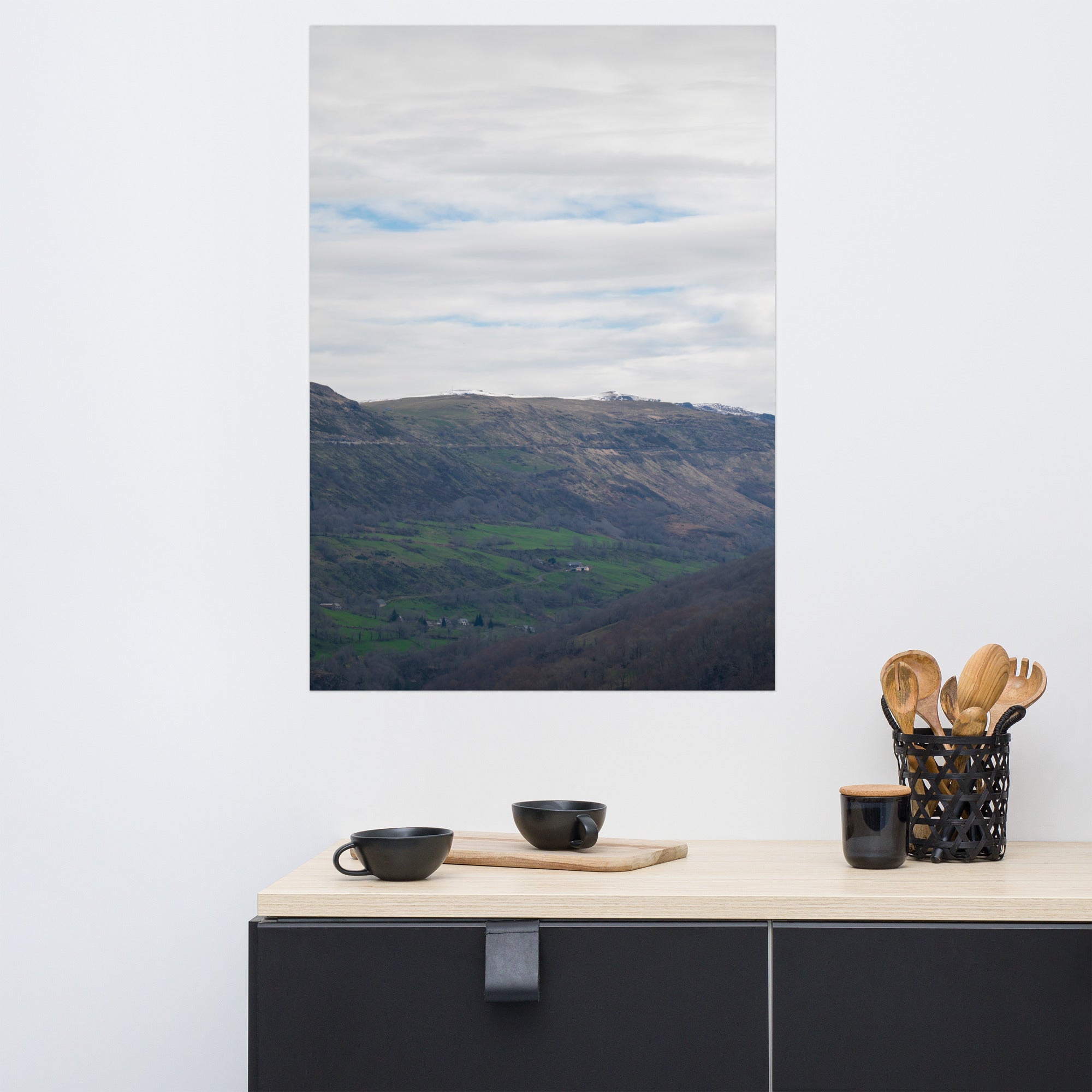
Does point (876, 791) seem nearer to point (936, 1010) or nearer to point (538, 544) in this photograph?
point (936, 1010)

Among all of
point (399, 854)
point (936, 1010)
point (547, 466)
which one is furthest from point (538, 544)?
point (936, 1010)

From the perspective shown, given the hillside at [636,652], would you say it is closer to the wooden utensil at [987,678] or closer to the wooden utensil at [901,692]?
the wooden utensil at [901,692]

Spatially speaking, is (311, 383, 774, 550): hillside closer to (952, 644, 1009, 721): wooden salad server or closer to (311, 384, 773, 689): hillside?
(311, 384, 773, 689): hillside

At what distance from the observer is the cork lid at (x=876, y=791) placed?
1293mm

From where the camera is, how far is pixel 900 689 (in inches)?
56.4

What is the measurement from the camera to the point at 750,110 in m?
1.58

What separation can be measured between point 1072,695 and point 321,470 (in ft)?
4.01

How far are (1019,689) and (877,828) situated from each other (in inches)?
13.5

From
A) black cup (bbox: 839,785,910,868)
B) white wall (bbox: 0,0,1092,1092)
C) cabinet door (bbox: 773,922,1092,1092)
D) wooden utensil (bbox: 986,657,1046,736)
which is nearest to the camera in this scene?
cabinet door (bbox: 773,922,1092,1092)

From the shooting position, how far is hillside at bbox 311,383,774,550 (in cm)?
158

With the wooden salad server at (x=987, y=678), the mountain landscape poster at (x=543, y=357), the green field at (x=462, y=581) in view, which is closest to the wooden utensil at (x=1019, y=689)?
the wooden salad server at (x=987, y=678)

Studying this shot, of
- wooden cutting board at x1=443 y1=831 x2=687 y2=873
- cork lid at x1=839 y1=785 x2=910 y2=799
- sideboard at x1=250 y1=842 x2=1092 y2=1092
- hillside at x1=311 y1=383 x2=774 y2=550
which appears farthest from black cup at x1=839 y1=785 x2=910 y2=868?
hillside at x1=311 y1=383 x2=774 y2=550

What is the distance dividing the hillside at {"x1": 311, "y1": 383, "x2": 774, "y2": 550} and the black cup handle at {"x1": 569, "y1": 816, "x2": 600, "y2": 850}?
462 mm

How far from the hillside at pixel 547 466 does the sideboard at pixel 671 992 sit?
0.62m
